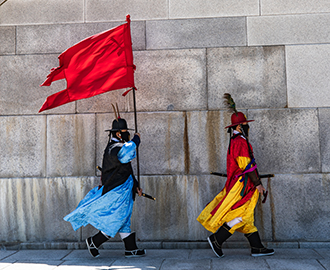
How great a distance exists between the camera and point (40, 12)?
21.1ft

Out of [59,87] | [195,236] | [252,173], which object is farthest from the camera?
[59,87]

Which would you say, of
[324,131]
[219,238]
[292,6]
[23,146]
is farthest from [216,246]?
[292,6]

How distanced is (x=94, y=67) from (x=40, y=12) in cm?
226

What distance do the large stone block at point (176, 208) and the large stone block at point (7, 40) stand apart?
3637mm

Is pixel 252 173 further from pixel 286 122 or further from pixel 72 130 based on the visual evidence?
pixel 72 130

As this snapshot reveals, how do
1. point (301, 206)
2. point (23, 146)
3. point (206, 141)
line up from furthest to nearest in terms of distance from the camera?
point (23, 146), point (206, 141), point (301, 206)

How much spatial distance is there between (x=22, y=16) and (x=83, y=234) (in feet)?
13.7

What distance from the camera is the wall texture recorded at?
589 centimetres

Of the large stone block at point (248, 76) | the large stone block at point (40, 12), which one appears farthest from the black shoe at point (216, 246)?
the large stone block at point (40, 12)

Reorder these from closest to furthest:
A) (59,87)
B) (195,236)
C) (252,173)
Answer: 1. (252,173)
2. (195,236)
3. (59,87)

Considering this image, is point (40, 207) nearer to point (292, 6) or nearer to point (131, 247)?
point (131, 247)

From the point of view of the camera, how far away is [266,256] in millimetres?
4992

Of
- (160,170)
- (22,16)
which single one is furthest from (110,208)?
(22,16)

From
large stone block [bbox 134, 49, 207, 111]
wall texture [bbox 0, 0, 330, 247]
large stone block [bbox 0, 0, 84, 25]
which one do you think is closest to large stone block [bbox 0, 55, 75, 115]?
wall texture [bbox 0, 0, 330, 247]
